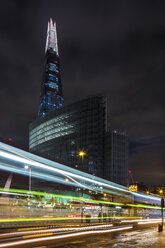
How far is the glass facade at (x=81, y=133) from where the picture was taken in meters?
120

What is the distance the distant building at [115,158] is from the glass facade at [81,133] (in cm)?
237

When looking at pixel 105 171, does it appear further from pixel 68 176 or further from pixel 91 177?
pixel 68 176

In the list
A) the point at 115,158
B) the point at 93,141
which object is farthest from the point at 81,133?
the point at 115,158

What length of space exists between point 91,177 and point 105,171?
8607cm

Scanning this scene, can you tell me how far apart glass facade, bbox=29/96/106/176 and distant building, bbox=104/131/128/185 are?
2370 mm

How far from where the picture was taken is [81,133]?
124125 millimetres

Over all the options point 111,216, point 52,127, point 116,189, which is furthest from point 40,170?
point 52,127

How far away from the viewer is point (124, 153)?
126m

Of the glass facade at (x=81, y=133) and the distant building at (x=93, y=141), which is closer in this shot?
the distant building at (x=93, y=141)

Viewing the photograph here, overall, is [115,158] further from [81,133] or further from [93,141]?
[81,133]

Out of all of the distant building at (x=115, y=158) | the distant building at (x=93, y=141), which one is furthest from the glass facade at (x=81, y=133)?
the distant building at (x=115, y=158)

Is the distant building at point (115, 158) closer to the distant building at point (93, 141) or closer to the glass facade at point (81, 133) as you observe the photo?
the distant building at point (93, 141)

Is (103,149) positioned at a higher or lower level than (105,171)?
higher

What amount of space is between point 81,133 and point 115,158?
18.9 meters
